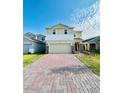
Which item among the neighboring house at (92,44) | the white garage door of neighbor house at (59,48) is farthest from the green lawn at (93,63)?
the neighboring house at (92,44)

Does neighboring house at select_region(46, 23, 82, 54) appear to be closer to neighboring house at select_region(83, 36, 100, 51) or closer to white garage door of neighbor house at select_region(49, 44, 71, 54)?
white garage door of neighbor house at select_region(49, 44, 71, 54)

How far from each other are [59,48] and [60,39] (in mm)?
1197

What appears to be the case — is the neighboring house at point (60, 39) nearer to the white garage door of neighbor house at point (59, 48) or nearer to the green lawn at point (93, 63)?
the white garage door of neighbor house at point (59, 48)

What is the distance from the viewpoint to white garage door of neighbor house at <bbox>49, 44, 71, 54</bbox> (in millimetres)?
21750

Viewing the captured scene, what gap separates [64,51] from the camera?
71.4 ft

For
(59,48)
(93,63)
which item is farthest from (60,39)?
(93,63)

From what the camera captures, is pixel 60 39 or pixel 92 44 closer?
pixel 60 39

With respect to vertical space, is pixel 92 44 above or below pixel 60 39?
below

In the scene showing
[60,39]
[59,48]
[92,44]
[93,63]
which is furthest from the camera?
[92,44]

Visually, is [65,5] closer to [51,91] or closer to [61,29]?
[51,91]

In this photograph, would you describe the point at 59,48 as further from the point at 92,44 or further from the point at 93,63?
the point at 93,63

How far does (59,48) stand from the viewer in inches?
863

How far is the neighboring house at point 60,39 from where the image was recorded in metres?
21.7
